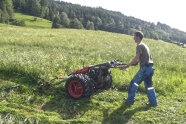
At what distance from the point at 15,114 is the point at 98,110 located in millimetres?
2651

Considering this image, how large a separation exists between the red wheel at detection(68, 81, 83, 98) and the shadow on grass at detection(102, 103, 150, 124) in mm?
1297

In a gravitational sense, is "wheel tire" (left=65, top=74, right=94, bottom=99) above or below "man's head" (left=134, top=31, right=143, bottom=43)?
below

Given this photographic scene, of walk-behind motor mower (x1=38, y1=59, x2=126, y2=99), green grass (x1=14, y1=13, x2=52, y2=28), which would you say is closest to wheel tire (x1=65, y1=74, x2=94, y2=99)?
walk-behind motor mower (x1=38, y1=59, x2=126, y2=99)

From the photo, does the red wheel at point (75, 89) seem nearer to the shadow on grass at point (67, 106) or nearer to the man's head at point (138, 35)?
the shadow on grass at point (67, 106)

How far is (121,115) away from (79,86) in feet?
6.19

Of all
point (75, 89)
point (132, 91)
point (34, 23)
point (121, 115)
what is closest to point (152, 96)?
point (132, 91)

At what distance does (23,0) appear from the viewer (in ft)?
327

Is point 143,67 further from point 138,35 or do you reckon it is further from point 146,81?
point 138,35

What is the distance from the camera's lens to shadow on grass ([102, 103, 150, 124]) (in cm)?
527

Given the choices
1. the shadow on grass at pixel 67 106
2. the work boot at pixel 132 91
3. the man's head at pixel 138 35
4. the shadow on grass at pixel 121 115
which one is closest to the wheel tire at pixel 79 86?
the shadow on grass at pixel 67 106

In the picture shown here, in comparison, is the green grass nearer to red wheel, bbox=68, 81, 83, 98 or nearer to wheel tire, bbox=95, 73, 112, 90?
wheel tire, bbox=95, 73, 112, 90

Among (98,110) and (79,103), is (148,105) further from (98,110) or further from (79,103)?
(79,103)

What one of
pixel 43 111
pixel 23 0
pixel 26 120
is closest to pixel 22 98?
pixel 43 111

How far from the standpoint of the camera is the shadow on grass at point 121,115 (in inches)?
208
